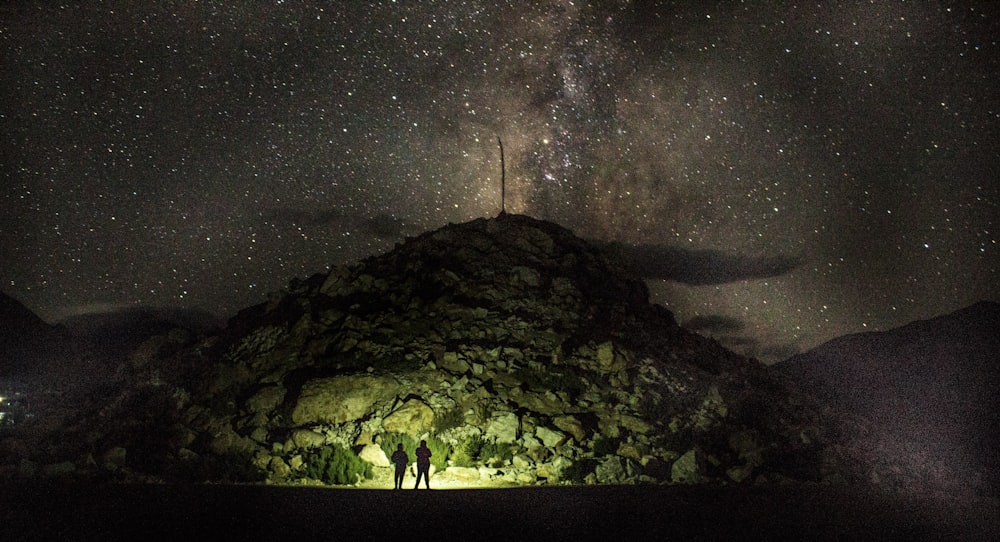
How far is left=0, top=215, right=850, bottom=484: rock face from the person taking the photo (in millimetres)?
22188

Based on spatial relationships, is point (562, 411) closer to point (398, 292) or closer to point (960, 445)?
point (398, 292)

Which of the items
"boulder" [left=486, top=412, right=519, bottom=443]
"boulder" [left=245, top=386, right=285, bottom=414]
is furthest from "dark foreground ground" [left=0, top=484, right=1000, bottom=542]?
"boulder" [left=245, top=386, right=285, bottom=414]

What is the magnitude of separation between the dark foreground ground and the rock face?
615 centimetres

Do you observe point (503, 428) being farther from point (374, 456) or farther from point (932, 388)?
point (932, 388)

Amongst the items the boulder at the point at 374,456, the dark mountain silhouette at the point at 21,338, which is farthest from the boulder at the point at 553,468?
the dark mountain silhouette at the point at 21,338

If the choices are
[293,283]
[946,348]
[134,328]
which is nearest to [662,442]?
[293,283]

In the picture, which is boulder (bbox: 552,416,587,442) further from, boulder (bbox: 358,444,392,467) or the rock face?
boulder (bbox: 358,444,392,467)

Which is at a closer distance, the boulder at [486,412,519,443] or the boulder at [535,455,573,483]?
the boulder at [535,455,573,483]

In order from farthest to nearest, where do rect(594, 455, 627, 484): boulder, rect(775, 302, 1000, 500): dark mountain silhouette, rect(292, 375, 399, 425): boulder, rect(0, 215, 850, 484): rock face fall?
1. rect(775, 302, 1000, 500): dark mountain silhouette
2. rect(292, 375, 399, 425): boulder
3. rect(0, 215, 850, 484): rock face
4. rect(594, 455, 627, 484): boulder

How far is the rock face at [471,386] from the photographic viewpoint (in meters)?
22.2

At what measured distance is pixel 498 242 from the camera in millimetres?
36594

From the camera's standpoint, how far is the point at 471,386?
25438mm

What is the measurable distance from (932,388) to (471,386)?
5868 cm

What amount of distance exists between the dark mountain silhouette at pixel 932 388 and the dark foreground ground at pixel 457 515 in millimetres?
20114
